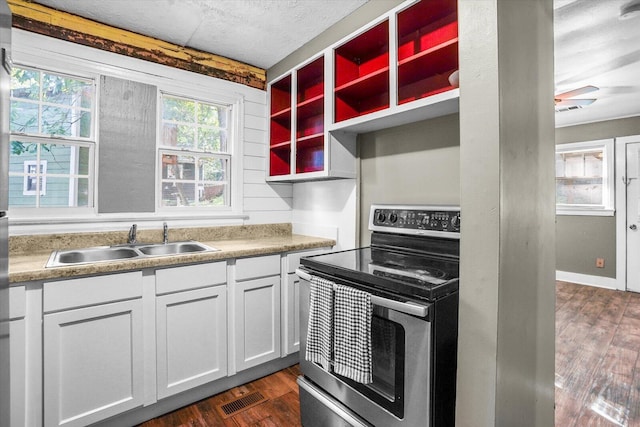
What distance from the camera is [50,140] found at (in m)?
2.17

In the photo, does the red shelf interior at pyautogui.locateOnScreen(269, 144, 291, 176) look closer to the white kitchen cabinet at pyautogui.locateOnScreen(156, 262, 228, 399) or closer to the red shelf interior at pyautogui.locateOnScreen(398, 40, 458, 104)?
the white kitchen cabinet at pyautogui.locateOnScreen(156, 262, 228, 399)

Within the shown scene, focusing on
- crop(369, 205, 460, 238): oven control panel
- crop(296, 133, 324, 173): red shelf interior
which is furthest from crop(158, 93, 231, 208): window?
crop(369, 205, 460, 238): oven control panel

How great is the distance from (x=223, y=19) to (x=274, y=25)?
13.8 inches

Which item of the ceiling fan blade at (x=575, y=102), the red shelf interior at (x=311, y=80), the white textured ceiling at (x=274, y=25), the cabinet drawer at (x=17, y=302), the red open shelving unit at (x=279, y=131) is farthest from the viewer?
the ceiling fan blade at (x=575, y=102)

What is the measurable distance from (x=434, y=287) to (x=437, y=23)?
1539 millimetres

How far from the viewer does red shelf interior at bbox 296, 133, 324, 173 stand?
2582mm

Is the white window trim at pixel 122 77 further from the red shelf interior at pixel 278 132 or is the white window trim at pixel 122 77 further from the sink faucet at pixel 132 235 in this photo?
the red shelf interior at pixel 278 132

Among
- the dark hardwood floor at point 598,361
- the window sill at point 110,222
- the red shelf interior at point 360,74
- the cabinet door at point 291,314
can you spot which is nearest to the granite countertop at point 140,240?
the window sill at point 110,222

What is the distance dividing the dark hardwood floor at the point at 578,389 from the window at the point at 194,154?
1.50 m

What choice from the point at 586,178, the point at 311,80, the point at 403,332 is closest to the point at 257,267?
the point at 403,332

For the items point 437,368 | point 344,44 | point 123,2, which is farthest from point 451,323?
point 123,2

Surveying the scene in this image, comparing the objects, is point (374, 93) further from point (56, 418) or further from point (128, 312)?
point (56, 418)

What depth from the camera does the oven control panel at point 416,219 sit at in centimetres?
174

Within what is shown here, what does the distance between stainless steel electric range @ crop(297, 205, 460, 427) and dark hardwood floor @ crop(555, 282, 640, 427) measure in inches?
51.0
